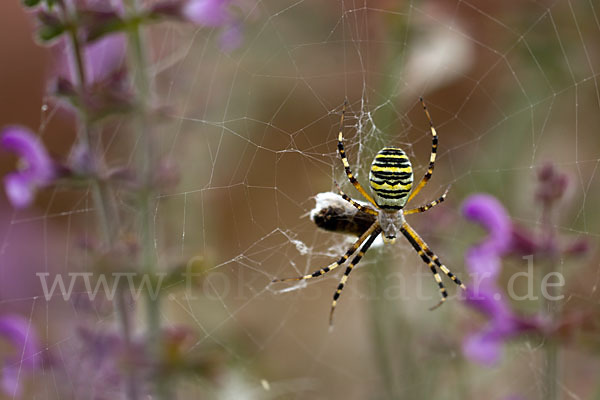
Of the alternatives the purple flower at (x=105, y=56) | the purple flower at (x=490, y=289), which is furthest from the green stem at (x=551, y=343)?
the purple flower at (x=105, y=56)

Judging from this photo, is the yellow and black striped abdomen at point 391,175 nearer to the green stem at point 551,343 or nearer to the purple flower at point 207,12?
the green stem at point 551,343

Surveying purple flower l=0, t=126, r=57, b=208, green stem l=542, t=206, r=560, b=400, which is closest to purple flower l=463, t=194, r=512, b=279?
green stem l=542, t=206, r=560, b=400

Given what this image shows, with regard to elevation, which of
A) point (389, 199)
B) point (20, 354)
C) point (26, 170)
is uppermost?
point (26, 170)

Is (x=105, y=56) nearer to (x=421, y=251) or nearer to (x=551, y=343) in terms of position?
(x=421, y=251)

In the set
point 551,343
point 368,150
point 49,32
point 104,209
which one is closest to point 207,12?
point 49,32

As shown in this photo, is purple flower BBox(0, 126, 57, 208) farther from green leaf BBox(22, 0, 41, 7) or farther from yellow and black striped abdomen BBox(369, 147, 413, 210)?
yellow and black striped abdomen BBox(369, 147, 413, 210)

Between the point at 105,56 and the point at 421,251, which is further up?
the point at 105,56
